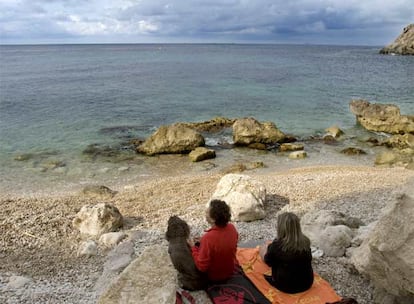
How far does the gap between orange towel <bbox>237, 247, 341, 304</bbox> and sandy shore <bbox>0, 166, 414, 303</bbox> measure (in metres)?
0.56

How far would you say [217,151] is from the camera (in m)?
24.3

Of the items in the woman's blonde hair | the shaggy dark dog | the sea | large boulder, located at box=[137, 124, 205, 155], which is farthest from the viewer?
large boulder, located at box=[137, 124, 205, 155]

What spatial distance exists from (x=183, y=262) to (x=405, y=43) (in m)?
145

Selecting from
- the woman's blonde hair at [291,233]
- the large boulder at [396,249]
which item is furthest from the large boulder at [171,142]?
the large boulder at [396,249]

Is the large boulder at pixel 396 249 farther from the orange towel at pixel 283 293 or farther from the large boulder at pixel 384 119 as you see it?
the large boulder at pixel 384 119

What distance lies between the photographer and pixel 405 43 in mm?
131875

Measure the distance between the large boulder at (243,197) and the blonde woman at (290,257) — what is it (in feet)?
14.2

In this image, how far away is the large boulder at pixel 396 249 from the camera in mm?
6055

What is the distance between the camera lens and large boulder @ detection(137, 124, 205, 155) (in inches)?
922

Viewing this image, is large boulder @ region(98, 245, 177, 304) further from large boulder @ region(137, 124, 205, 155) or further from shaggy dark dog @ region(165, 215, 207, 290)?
large boulder @ region(137, 124, 205, 155)

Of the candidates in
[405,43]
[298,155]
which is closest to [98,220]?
[298,155]

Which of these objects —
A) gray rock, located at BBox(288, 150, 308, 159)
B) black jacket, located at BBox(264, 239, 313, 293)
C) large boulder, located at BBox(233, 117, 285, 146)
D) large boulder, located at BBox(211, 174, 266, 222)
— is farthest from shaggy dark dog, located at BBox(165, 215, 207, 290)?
large boulder, located at BBox(233, 117, 285, 146)

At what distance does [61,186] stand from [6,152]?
771 cm

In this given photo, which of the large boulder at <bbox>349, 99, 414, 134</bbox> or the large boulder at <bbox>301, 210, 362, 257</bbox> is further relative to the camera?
the large boulder at <bbox>349, 99, 414, 134</bbox>
